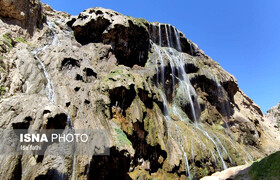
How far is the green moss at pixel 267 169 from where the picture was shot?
964cm

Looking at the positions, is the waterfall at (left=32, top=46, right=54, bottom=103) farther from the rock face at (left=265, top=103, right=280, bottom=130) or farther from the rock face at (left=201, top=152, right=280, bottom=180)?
the rock face at (left=265, top=103, right=280, bottom=130)

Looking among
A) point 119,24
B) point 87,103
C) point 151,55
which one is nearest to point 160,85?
point 151,55

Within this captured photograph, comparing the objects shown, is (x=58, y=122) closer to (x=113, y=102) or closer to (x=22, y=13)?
(x=113, y=102)

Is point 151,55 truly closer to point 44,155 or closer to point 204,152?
point 204,152

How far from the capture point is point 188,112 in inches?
994

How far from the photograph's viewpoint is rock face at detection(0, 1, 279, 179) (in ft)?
33.6

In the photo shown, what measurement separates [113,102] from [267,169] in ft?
32.5

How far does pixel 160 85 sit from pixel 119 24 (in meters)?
8.26

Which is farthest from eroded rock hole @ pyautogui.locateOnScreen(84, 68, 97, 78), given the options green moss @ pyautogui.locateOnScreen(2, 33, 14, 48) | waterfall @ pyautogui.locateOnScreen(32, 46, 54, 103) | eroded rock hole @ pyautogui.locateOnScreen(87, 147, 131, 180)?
eroded rock hole @ pyautogui.locateOnScreen(87, 147, 131, 180)

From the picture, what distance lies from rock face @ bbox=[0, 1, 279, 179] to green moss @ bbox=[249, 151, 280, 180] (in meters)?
5.35

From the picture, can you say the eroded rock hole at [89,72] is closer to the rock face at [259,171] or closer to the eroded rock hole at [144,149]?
the eroded rock hole at [144,149]

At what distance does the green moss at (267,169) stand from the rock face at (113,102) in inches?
211

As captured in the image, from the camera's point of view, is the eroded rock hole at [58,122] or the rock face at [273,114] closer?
the eroded rock hole at [58,122]

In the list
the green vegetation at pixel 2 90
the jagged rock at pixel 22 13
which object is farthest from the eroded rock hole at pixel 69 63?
the jagged rock at pixel 22 13
